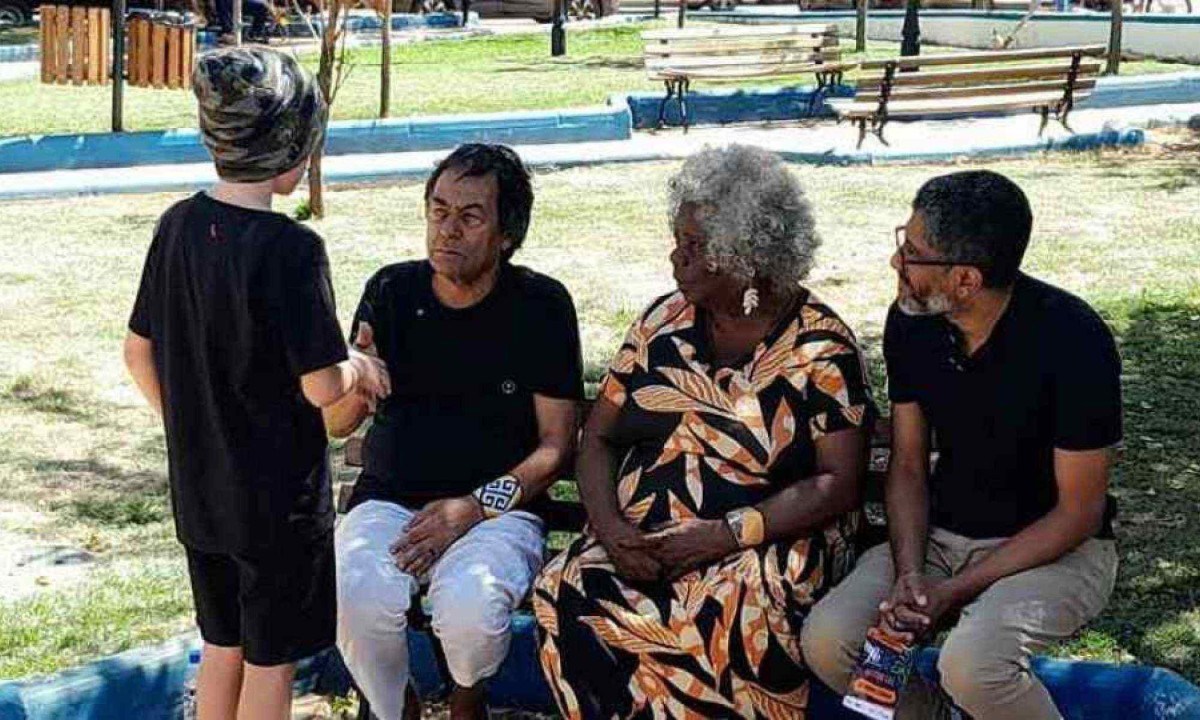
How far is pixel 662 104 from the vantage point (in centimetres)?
1728

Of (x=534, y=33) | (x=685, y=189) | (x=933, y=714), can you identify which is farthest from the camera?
(x=534, y=33)

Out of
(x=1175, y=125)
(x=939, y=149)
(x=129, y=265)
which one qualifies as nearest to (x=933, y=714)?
(x=129, y=265)

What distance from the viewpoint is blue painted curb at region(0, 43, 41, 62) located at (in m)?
24.0

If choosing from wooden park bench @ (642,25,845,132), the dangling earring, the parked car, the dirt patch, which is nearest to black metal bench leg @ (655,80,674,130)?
wooden park bench @ (642,25,845,132)

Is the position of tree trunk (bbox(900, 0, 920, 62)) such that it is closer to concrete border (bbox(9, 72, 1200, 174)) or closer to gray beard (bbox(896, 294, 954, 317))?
concrete border (bbox(9, 72, 1200, 174))

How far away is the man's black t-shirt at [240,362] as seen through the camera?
3244mm

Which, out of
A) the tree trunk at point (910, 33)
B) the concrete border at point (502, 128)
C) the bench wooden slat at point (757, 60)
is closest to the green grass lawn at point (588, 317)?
the concrete border at point (502, 128)

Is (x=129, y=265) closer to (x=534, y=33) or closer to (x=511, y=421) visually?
(x=511, y=421)

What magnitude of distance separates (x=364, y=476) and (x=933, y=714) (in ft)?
4.52

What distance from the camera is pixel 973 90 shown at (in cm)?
1505

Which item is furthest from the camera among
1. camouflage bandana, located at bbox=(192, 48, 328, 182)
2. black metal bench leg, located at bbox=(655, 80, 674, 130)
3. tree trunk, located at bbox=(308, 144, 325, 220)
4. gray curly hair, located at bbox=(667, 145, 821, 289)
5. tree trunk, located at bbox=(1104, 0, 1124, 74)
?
tree trunk, located at bbox=(1104, 0, 1124, 74)

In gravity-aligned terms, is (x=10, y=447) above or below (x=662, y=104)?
below

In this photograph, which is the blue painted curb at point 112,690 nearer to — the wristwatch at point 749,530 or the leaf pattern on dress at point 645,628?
the leaf pattern on dress at point 645,628

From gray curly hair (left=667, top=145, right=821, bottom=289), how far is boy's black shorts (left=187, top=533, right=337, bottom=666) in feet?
3.35
